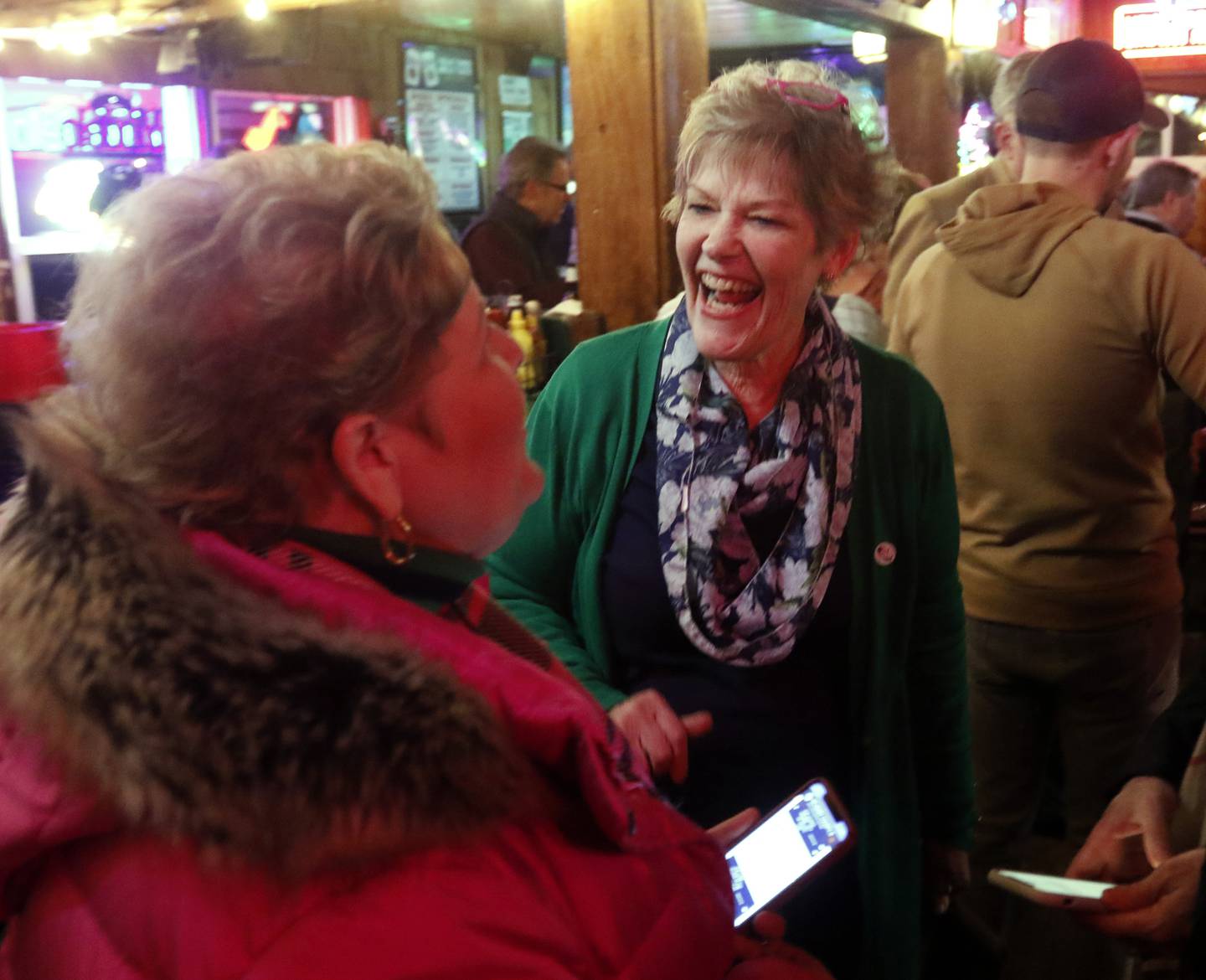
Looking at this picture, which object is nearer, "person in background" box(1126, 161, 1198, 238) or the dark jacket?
the dark jacket

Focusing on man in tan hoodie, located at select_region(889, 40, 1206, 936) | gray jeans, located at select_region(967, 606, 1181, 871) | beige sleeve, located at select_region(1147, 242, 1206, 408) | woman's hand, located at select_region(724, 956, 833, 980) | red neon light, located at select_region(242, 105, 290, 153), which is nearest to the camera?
woman's hand, located at select_region(724, 956, 833, 980)

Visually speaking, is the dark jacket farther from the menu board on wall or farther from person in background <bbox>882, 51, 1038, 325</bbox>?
Answer: the menu board on wall

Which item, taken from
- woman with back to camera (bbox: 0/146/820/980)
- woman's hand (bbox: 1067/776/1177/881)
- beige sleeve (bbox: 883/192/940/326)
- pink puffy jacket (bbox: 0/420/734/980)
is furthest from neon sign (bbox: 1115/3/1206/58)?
pink puffy jacket (bbox: 0/420/734/980)

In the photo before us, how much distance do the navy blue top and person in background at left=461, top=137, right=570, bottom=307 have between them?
119 inches

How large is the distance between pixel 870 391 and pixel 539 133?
30.3 feet

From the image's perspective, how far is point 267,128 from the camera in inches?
308

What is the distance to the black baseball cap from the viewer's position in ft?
7.29

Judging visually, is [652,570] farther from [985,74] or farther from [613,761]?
[985,74]

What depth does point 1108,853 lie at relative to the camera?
138cm

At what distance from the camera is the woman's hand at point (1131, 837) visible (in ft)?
4.49

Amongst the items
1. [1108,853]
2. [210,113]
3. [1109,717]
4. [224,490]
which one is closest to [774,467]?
[1108,853]

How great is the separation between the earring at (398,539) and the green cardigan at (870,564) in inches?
27.5

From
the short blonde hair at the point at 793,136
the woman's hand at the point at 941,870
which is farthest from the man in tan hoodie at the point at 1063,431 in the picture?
the short blonde hair at the point at 793,136

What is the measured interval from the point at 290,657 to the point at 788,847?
83cm
